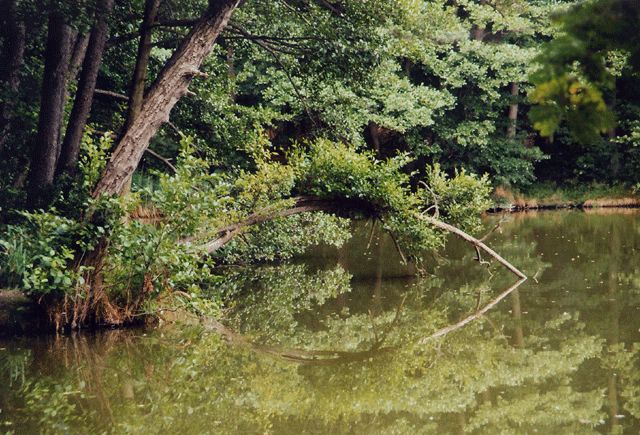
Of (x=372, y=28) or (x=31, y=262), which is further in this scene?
(x=372, y=28)

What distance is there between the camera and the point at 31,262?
907 centimetres

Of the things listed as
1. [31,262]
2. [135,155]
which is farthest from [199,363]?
[135,155]

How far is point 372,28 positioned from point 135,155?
15.1 ft

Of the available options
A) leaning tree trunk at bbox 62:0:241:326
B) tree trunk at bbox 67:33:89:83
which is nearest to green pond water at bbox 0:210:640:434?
leaning tree trunk at bbox 62:0:241:326

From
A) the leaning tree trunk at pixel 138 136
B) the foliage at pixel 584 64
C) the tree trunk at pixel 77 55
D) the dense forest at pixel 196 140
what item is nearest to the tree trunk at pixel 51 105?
the dense forest at pixel 196 140

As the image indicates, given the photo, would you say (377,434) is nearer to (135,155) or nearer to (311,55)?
(135,155)

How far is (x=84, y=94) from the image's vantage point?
11.0 meters

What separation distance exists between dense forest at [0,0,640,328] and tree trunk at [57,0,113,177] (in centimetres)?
2

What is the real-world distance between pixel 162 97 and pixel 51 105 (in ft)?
6.95

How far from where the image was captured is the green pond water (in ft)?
21.1

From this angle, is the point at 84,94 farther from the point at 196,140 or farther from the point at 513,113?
the point at 513,113

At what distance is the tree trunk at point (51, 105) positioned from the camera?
11359 millimetres

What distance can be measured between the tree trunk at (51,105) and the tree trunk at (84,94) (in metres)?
0.50

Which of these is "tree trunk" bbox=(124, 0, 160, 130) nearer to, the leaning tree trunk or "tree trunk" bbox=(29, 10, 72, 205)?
the leaning tree trunk
